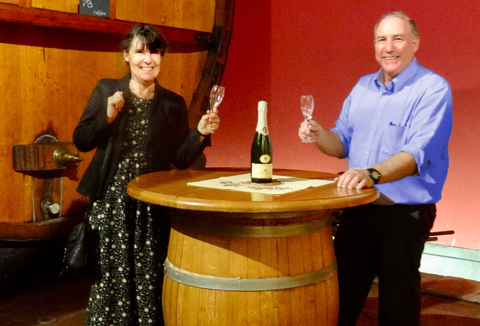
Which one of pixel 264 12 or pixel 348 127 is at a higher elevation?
pixel 264 12

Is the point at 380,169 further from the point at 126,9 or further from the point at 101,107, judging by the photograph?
the point at 126,9

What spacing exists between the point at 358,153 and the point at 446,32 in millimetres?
1324

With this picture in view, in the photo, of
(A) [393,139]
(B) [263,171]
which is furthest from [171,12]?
(A) [393,139]

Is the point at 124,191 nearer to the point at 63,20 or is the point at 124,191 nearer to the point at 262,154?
the point at 262,154

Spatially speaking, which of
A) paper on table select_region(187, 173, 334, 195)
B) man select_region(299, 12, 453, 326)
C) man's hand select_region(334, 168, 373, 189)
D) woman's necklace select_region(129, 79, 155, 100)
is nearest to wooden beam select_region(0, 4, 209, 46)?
woman's necklace select_region(129, 79, 155, 100)

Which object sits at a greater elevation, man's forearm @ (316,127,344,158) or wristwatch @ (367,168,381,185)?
man's forearm @ (316,127,344,158)

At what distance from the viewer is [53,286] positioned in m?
2.92

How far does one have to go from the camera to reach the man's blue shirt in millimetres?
1801

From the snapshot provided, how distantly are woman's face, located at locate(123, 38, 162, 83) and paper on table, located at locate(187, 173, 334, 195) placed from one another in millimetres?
537

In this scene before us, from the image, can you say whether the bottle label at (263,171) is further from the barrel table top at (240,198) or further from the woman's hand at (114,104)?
the woman's hand at (114,104)

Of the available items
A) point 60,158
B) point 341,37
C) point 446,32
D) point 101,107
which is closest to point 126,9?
point 101,107

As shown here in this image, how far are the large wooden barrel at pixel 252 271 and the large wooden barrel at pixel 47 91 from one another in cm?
74

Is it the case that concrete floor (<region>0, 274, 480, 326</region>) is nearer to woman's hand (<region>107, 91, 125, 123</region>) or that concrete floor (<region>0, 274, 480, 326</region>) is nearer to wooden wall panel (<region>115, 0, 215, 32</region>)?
woman's hand (<region>107, 91, 125, 123</region>)

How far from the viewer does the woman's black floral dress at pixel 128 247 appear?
80.5 inches
